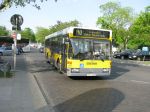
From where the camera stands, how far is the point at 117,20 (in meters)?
89.3

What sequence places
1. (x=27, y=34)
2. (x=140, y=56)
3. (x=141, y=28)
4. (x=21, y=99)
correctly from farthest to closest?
1. (x=27, y=34)
2. (x=141, y=28)
3. (x=140, y=56)
4. (x=21, y=99)

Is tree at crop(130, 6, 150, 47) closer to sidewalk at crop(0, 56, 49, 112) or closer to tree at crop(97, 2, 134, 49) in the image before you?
tree at crop(97, 2, 134, 49)

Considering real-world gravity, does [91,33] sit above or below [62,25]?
below

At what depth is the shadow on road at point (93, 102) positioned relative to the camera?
10500mm

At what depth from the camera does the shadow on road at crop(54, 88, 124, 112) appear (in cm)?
1050

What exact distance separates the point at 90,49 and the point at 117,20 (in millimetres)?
72182

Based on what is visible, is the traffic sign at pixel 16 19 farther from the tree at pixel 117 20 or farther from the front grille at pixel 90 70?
the tree at pixel 117 20

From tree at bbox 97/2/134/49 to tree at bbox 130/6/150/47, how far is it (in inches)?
94.9

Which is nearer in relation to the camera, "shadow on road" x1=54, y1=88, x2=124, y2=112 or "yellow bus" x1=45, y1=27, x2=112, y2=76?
"shadow on road" x1=54, y1=88, x2=124, y2=112

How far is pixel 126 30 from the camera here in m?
86.9

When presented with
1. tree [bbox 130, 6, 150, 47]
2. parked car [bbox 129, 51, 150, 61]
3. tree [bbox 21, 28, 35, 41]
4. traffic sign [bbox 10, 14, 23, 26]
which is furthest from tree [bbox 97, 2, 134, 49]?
tree [bbox 21, 28, 35, 41]

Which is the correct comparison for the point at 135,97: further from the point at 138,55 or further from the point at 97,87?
the point at 138,55

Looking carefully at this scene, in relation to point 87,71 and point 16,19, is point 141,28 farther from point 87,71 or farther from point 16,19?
point 87,71

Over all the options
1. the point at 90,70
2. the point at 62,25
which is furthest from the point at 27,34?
the point at 90,70
